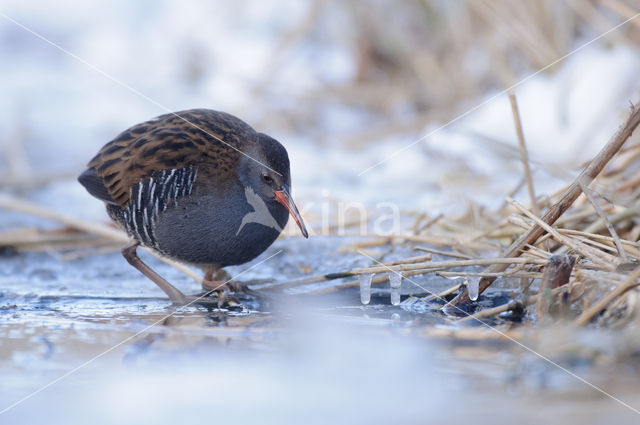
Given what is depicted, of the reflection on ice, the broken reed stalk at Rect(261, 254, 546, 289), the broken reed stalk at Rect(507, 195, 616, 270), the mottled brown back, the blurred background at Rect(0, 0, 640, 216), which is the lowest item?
the reflection on ice

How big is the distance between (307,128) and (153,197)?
3543mm

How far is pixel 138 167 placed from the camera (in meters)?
3.26

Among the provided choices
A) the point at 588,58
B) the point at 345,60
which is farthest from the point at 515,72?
the point at 345,60

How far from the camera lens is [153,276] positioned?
3.32 m

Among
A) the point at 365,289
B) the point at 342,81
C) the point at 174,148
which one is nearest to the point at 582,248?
the point at 365,289

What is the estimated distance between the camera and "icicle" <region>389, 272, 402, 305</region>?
281 cm

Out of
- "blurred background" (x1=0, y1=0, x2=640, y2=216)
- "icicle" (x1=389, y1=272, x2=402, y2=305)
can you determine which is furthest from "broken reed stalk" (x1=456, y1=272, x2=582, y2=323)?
"blurred background" (x1=0, y1=0, x2=640, y2=216)

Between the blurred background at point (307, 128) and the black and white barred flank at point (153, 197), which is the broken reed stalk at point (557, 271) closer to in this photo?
the blurred background at point (307, 128)

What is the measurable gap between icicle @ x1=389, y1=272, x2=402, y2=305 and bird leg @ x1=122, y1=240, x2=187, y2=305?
868 millimetres

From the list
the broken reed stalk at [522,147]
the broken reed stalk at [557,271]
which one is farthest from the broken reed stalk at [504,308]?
the broken reed stalk at [522,147]

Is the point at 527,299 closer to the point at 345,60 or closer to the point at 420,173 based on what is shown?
the point at 420,173

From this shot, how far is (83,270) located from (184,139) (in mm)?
946

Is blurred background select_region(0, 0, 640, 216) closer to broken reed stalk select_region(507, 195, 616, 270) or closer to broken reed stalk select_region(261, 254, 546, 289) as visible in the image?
broken reed stalk select_region(261, 254, 546, 289)

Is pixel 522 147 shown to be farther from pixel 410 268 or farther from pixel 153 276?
pixel 153 276
